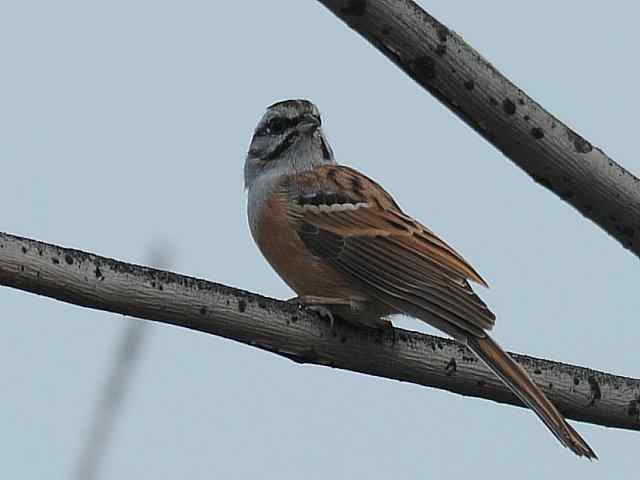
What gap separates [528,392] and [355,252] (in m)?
1.49

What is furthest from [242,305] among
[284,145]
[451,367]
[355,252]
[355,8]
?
[284,145]

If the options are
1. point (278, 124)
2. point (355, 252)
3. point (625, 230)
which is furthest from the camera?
point (278, 124)

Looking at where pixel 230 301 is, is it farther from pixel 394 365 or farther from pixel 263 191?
pixel 263 191

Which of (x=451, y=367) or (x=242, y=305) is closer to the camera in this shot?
(x=242, y=305)

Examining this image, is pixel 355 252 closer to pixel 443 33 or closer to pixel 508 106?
pixel 508 106

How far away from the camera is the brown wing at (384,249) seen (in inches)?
206

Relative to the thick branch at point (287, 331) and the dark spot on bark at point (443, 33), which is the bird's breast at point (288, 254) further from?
the dark spot on bark at point (443, 33)

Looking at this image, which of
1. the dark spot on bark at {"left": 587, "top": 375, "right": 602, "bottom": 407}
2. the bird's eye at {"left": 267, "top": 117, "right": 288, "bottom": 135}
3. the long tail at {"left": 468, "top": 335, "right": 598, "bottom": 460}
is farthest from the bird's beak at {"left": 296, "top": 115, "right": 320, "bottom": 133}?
the dark spot on bark at {"left": 587, "top": 375, "right": 602, "bottom": 407}

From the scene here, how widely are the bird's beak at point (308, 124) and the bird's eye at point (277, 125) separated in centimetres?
12

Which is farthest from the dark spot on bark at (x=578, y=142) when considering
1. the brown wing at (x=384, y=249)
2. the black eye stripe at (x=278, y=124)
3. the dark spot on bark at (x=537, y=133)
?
the black eye stripe at (x=278, y=124)

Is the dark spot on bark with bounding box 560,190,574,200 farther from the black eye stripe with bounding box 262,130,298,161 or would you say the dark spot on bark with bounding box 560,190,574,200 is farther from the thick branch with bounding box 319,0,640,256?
the black eye stripe with bounding box 262,130,298,161

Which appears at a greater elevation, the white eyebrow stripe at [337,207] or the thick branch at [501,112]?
the white eyebrow stripe at [337,207]

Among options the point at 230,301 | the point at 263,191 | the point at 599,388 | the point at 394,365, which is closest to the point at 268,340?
the point at 230,301

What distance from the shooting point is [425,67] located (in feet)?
12.3
